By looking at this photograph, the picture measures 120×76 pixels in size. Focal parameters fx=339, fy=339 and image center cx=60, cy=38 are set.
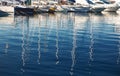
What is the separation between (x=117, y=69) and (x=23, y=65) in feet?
18.4

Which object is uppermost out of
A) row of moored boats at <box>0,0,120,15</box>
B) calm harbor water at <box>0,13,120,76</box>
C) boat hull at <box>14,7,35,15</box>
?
row of moored boats at <box>0,0,120,15</box>

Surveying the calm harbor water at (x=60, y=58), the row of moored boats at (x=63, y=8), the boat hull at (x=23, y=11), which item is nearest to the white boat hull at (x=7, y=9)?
the row of moored boats at (x=63, y=8)

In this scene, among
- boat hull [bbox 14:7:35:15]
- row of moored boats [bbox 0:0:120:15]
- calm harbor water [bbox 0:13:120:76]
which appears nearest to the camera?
calm harbor water [bbox 0:13:120:76]

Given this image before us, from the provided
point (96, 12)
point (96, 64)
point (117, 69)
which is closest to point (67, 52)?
point (96, 64)

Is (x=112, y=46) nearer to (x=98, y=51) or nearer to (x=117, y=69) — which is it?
(x=98, y=51)

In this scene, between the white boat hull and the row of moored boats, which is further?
the row of moored boats

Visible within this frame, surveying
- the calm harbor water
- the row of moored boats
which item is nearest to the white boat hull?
the row of moored boats

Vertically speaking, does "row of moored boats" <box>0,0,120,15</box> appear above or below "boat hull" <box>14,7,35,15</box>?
above

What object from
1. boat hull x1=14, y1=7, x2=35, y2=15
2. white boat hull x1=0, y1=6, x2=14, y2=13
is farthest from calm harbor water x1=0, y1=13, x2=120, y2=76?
boat hull x1=14, y1=7, x2=35, y2=15

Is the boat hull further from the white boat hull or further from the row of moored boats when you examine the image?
the white boat hull

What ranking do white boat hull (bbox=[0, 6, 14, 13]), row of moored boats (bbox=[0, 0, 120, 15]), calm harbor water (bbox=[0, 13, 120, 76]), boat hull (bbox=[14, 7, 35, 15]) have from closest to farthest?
calm harbor water (bbox=[0, 13, 120, 76]), white boat hull (bbox=[0, 6, 14, 13]), boat hull (bbox=[14, 7, 35, 15]), row of moored boats (bbox=[0, 0, 120, 15])

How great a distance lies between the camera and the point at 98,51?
1041 inches

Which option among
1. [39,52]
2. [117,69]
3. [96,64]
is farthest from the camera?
[39,52]

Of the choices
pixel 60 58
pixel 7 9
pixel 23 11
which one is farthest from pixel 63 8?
pixel 60 58
